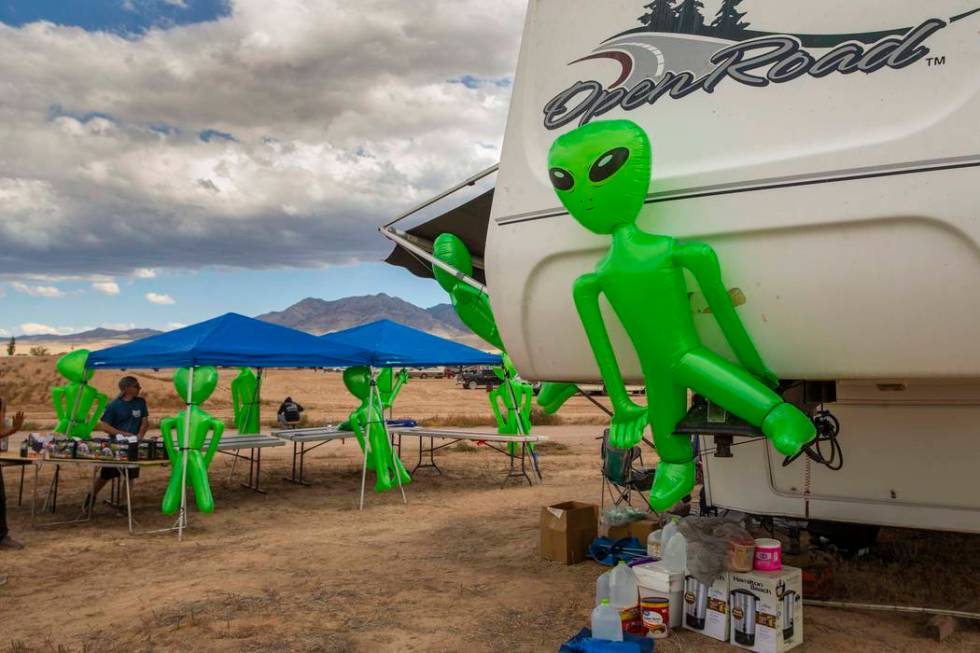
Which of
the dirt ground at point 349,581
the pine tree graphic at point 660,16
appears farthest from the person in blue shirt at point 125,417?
the pine tree graphic at point 660,16

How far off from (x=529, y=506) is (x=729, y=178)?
6.66 m

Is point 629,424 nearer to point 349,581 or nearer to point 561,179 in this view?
point 561,179

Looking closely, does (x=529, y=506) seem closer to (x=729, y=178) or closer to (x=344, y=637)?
(x=344, y=637)

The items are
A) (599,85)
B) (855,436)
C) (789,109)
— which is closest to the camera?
(789,109)

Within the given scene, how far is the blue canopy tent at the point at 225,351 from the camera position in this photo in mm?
8250

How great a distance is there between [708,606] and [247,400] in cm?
872

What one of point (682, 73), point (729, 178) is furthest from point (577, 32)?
point (729, 178)

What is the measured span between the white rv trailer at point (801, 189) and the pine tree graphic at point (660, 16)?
0.01 m

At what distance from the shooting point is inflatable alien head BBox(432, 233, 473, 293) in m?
5.79

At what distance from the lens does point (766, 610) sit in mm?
4293

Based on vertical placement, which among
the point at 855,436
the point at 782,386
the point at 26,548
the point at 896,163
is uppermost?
the point at 896,163

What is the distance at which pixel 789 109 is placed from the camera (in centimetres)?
341

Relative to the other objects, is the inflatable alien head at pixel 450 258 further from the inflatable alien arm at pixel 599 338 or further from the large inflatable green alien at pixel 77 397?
the large inflatable green alien at pixel 77 397

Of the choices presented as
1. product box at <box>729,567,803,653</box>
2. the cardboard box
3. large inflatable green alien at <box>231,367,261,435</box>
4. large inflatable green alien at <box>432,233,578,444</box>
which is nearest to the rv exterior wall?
→ product box at <box>729,567,803,653</box>
